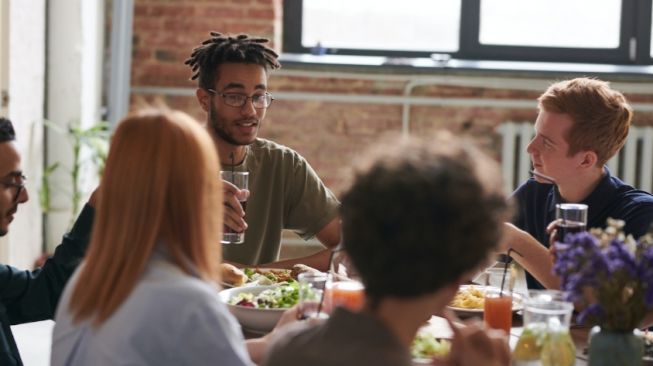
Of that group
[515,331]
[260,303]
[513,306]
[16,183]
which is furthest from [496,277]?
[16,183]

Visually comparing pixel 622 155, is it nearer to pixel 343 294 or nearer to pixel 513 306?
pixel 513 306

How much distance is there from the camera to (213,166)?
1.48 m

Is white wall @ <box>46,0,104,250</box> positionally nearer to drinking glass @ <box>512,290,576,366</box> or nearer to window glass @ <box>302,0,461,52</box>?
window glass @ <box>302,0,461,52</box>

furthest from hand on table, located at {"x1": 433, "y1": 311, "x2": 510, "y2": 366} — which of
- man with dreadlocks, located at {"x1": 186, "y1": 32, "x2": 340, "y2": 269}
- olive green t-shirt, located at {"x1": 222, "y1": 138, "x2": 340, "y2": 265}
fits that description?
olive green t-shirt, located at {"x1": 222, "y1": 138, "x2": 340, "y2": 265}

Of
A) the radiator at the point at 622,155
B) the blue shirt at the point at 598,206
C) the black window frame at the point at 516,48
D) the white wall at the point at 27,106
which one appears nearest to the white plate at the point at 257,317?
the blue shirt at the point at 598,206

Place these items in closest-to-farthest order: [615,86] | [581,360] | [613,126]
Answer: [581,360], [613,126], [615,86]

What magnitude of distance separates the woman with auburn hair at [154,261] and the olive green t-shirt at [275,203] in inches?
Result: 52.2

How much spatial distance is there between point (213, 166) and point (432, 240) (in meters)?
0.42

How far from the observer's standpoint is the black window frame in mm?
5078

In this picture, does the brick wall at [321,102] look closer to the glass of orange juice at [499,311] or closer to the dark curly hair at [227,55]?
the dark curly hair at [227,55]

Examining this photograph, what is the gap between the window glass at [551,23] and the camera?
509 cm

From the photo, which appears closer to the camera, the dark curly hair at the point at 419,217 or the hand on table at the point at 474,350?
the dark curly hair at the point at 419,217

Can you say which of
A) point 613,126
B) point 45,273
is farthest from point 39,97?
point 613,126

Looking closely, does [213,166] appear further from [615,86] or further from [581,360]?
[615,86]
